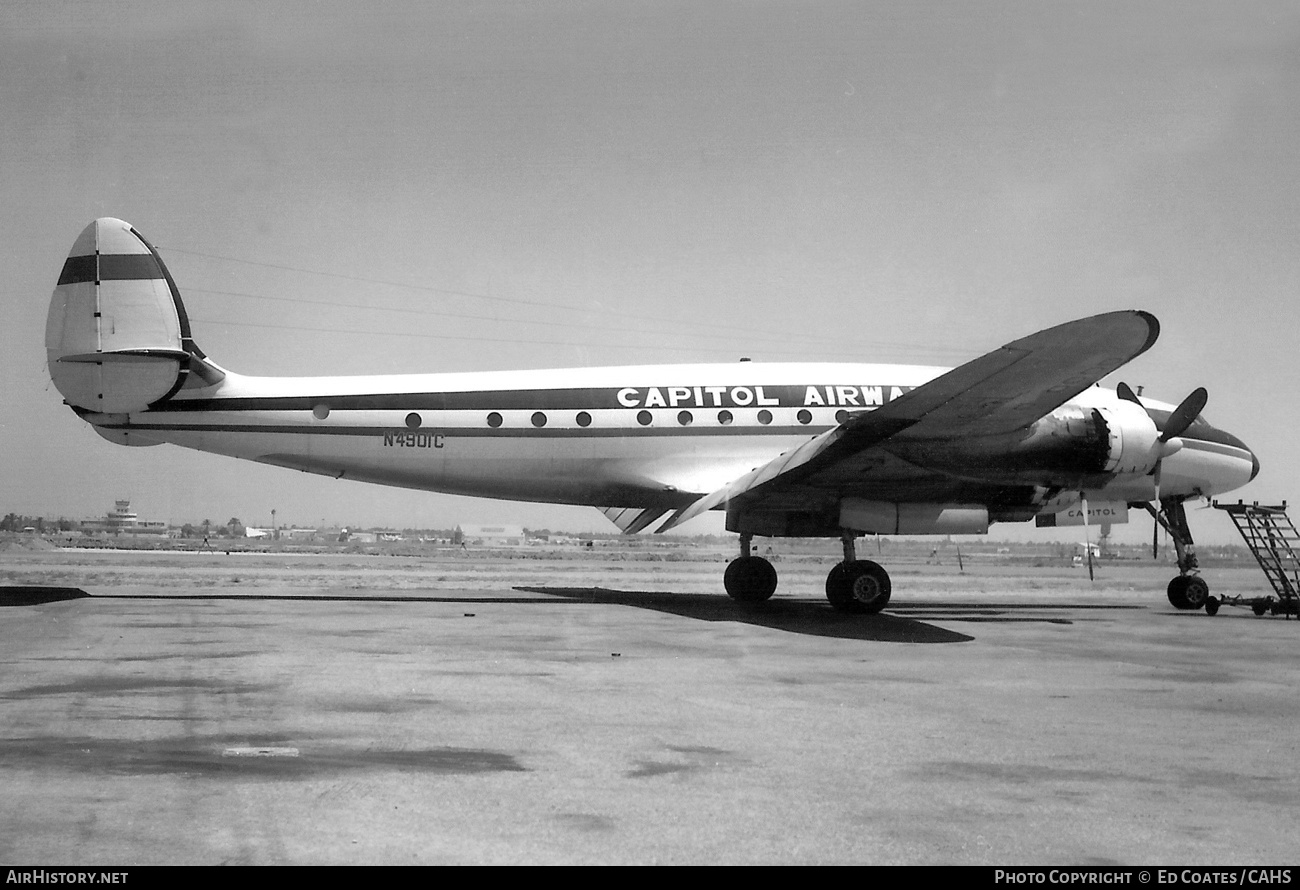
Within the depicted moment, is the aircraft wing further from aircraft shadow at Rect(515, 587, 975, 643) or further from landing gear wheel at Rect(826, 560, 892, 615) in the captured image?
aircraft shadow at Rect(515, 587, 975, 643)

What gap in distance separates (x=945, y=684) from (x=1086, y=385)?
21.9ft

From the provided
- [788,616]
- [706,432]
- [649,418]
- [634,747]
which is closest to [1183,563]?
[788,616]

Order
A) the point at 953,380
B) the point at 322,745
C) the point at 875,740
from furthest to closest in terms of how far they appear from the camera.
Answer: the point at 953,380, the point at 875,740, the point at 322,745

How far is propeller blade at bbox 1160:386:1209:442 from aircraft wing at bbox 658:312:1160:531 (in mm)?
4125

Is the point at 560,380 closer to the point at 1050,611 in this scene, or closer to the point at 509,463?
the point at 509,463

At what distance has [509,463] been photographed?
777 inches

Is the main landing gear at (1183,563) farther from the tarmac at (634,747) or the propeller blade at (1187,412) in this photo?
the tarmac at (634,747)

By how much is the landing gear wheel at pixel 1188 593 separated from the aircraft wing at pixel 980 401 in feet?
21.0

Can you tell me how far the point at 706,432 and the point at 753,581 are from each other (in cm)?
295

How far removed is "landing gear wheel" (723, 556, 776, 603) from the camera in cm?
1986

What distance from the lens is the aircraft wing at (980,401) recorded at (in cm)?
1307

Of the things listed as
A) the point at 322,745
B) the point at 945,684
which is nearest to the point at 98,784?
the point at 322,745

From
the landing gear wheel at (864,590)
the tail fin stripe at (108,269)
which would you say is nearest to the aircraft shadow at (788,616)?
the landing gear wheel at (864,590)

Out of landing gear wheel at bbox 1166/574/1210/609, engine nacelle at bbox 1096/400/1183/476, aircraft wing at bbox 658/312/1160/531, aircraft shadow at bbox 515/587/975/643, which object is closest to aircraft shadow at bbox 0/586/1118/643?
aircraft shadow at bbox 515/587/975/643
